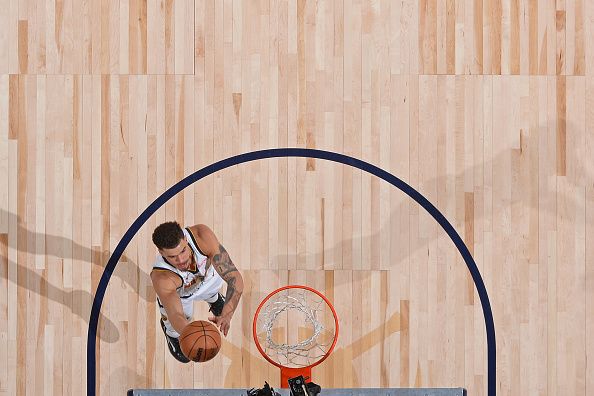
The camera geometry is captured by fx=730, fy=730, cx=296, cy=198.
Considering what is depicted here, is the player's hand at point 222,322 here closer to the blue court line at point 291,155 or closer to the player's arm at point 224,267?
the player's arm at point 224,267

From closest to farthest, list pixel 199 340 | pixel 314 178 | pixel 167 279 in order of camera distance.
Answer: pixel 199 340, pixel 167 279, pixel 314 178

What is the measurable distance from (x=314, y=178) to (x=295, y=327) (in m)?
0.83

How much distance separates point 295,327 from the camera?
4.01 m

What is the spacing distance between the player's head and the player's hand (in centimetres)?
32

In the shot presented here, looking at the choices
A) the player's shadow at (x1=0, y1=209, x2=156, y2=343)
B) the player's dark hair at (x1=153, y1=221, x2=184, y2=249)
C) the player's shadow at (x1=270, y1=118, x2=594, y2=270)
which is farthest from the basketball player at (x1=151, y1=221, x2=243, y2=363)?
the player's shadow at (x1=270, y1=118, x2=594, y2=270)

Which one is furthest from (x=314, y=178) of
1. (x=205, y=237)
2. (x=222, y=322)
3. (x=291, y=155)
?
(x=222, y=322)

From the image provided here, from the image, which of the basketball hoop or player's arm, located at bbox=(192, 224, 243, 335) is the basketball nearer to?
player's arm, located at bbox=(192, 224, 243, 335)

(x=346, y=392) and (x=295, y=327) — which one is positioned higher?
(x=295, y=327)

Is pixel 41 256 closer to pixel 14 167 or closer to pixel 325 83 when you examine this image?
pixel 14 167

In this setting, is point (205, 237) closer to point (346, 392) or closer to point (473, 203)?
point (346, 392)

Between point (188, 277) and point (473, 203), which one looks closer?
point (188, 277)

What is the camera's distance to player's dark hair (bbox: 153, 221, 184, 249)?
13.2 feet

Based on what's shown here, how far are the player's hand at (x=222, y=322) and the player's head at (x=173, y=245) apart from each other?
0.32 metres

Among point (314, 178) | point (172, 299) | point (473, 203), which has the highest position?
point (314, 178)
